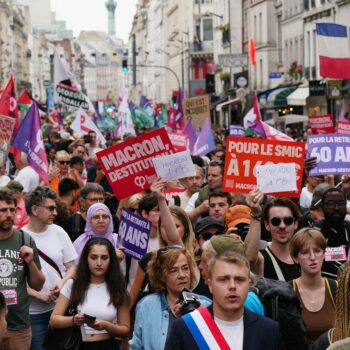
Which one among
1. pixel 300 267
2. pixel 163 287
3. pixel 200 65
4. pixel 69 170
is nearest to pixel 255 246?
pixel 300 267

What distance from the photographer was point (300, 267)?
7254mm

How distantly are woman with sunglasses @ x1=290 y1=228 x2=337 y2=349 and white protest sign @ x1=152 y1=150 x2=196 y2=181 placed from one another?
2560mm

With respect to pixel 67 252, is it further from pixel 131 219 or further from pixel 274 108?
pixel 274 108

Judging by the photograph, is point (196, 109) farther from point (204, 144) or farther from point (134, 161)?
point (134, 161)

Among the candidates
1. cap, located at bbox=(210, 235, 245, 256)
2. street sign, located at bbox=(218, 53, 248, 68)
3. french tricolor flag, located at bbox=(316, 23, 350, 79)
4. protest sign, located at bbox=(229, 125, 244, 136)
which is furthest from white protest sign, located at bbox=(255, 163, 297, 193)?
street sign, located at bbox=(218, 53, 248, 68)

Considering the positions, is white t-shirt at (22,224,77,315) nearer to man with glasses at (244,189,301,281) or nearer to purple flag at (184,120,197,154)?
man with glasses at (244,189,301,281)

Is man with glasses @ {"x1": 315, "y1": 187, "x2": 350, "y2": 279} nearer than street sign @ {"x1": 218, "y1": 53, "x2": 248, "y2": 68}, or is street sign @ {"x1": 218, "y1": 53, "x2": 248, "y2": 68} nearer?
man with glasses @ {"x1": 315, "y1": 187, "x2": 350, "y2": 279}

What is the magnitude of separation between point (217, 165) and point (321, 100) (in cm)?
3476

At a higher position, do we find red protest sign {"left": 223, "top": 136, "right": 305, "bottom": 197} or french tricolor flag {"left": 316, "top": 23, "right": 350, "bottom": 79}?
french tricolor flag {"left": 316, "top": 23, "right": 350, "bottom": 79}

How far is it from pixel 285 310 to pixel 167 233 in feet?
7.91

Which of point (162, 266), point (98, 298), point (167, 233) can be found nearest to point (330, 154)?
point (167, 233)

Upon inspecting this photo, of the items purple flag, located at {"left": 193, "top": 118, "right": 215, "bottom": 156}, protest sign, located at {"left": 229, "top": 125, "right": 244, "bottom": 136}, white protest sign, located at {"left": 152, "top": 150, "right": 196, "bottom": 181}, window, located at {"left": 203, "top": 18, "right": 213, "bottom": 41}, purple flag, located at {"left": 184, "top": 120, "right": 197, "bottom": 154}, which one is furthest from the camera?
window, located at {"left": 203, "top": 18, "right": 213, "bottom": 41}

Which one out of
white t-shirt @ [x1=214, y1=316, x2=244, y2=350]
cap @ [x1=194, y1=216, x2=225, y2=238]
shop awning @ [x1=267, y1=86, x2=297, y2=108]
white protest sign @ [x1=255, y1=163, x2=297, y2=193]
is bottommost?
shop awning @ [x1=267, y1=86, x2=297, y2=108]

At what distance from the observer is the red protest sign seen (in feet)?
32.4
